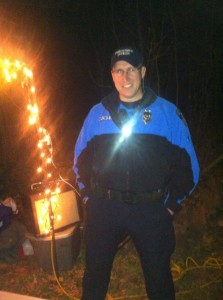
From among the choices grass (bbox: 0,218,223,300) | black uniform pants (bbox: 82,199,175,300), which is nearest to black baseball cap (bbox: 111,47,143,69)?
black uniform pants (bbox: 82,199,175,300)

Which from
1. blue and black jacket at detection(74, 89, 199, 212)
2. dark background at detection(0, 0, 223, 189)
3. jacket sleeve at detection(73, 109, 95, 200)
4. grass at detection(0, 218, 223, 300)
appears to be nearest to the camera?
blue and black jacket at detection(74, 89, 199, 212)

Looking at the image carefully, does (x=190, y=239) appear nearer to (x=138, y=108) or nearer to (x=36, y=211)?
(x=36, y=211)

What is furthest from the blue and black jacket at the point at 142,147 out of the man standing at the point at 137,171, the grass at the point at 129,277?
the grass at the point at 129,277

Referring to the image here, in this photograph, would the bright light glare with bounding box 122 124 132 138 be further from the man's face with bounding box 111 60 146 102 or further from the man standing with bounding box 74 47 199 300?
the man's face with bounding box 111 60 146 102

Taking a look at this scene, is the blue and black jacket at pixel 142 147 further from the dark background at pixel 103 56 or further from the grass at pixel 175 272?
the dark background at pixel 103 56

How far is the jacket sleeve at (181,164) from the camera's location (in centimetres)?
279

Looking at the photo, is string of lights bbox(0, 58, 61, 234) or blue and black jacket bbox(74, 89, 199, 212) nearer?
blue and black jacket bbox(74, 89, 199, 212)

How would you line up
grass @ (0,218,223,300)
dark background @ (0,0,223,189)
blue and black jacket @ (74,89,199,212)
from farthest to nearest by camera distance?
dark background @ (0,0,223,189), grass @ (0,218,223,300), blue and black jacket @ (74,89,199,212)

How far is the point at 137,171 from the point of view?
9.11ft

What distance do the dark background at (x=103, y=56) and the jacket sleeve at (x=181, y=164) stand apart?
12.4ft

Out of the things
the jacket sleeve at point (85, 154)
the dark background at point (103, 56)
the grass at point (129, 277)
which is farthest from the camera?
the dark background at point (103, 56)

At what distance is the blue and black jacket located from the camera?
276 cm

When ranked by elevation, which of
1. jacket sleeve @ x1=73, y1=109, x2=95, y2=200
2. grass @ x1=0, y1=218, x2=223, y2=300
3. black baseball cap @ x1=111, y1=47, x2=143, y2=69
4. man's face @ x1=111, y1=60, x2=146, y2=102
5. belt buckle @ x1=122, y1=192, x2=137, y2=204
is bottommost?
grass @ x1=0, y1=218, x2=223, y2=300

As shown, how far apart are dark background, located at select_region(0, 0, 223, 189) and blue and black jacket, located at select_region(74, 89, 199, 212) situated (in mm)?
3431
